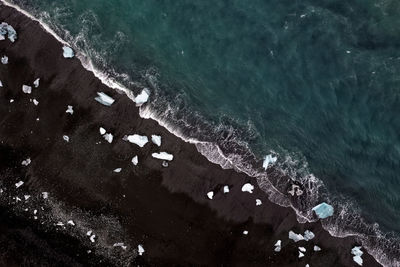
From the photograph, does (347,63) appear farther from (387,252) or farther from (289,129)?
(387,252)

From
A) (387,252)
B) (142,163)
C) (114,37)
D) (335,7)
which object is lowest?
(387,252)

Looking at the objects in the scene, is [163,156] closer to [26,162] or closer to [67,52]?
[26,162]

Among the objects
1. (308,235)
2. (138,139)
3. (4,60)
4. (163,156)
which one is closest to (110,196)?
(138,139)

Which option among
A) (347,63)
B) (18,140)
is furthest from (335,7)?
(18,140)

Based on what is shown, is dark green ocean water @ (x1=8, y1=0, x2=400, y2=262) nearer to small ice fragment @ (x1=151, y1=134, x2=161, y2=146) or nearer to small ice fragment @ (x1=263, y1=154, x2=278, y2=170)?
small ice fragment @ (x1=263, y1=154, x2=278, y2=170)

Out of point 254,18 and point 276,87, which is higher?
point 254,18

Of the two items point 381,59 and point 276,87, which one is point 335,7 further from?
point 276,87
